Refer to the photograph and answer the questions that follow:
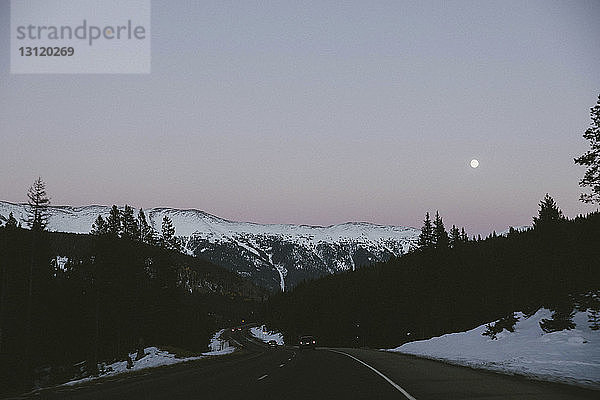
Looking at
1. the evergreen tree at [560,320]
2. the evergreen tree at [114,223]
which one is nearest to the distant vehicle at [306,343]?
the evergreen tree at [114,223]

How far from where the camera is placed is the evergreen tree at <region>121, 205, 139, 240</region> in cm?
6369

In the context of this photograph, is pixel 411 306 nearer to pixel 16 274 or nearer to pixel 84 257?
pixel 84 257

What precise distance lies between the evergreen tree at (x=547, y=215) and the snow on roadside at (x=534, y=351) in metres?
8.22

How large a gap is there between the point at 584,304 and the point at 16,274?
4578cm

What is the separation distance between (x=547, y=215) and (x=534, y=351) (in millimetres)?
26529

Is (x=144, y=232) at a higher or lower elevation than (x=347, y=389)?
higher

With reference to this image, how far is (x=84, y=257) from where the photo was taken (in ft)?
215

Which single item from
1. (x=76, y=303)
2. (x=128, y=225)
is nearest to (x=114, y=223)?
(x=128, y=225)

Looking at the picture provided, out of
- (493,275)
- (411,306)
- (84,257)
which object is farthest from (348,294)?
(84,257)

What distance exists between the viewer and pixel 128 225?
2539 inches

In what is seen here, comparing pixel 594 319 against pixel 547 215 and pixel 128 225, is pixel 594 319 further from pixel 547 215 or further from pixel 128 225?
pixel 128 225

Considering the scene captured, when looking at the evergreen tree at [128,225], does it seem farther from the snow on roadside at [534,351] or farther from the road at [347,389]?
the road at [347,389]

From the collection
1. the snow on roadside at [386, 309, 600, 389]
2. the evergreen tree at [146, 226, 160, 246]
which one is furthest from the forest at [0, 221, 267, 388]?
the snow on roadside at [386, 309, 600, 389]

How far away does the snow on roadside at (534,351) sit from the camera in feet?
68.2
